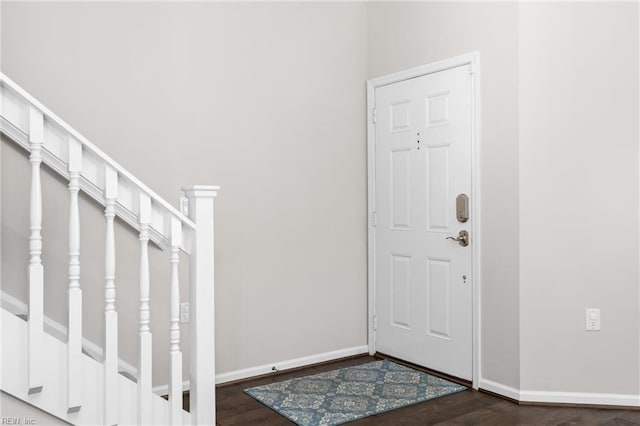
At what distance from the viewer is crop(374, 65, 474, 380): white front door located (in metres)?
3.50

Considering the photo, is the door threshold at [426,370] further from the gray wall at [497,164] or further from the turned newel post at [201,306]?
the turned newel post at [201,306]

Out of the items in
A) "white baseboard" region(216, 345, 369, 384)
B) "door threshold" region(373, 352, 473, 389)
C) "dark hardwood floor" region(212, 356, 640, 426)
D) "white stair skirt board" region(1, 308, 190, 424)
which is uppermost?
"white stair skirt board" region(1, 308, 190, 424)

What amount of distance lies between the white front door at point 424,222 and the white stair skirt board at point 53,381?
208 cm

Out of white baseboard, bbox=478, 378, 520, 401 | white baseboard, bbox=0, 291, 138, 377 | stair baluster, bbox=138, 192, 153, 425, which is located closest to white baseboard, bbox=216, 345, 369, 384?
white baseboard, bbox=0, 291, 138, 377

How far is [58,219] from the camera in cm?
295

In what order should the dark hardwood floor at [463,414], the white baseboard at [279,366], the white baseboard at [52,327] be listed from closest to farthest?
1. the white baseboard at [52,327]
2. the dark hardwood floor at [463,414]
3. the white baseboard at [279,366]

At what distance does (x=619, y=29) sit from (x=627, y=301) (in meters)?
1.50

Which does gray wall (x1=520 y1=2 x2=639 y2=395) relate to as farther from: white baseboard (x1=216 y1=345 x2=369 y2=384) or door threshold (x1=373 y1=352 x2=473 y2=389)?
white baseboard (x1=216 y1=345 x2=369 y2=384)

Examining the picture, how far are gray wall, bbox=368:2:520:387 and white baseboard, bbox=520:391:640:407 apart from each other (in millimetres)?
113

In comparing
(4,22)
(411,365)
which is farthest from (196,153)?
(411,365)

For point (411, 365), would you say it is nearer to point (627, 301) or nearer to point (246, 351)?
point (246, 351)

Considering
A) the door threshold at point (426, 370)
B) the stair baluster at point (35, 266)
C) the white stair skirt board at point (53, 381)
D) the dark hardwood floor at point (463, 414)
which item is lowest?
the dark hardwood floor at point (463, 414)

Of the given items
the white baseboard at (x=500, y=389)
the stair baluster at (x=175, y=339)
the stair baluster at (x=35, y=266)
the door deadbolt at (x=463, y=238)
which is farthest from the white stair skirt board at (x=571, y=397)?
the stair baluster at (x=35, y=266)

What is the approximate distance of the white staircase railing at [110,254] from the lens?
83.0 inches
